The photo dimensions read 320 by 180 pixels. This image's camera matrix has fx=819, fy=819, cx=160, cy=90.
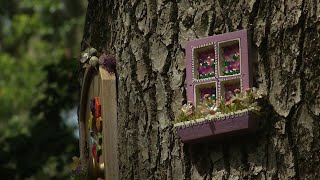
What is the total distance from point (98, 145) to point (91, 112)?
0.17 m

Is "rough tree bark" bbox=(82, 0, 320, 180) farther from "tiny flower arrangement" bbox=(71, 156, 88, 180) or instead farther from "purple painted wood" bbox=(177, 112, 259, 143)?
"tiny flower arrangement" bbox=(71, 156, 88, 180)

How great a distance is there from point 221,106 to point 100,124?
28.6 inches

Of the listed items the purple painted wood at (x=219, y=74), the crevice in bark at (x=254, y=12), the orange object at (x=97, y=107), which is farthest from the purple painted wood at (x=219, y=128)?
the orange object at (x=97, y=107)

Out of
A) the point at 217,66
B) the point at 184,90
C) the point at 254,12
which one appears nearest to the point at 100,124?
the point at 184,90

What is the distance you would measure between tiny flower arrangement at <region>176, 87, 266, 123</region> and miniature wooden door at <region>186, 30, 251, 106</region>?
21 millimetres

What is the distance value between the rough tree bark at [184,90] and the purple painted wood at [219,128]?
0.05m

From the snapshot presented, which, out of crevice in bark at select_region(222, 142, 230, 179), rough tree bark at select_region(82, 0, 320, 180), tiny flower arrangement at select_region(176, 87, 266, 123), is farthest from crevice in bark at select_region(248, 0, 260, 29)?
crevice in bark at select_region(222, 142, 230, 179)

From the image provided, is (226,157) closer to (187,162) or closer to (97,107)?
(187,162)

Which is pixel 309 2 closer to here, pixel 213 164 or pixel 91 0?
pixel 213 164

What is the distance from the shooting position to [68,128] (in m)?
5.84

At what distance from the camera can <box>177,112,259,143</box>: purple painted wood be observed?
255cm

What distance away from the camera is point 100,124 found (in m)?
3.20

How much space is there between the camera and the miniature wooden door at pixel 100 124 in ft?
10.2

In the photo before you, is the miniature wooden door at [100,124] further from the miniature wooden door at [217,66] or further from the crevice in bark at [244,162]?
the crevice in bark at [244,162]
